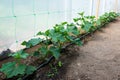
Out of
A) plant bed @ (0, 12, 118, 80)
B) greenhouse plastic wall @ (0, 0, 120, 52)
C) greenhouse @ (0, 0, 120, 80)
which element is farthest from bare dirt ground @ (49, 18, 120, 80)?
greenhouse plastic wall @ (0, 0, 120, 52)

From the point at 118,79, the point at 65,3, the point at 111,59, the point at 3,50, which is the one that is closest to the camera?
the point at 118,79

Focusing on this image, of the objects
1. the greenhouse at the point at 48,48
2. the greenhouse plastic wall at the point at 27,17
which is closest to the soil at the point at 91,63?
the greenhouse at the point at 48,48

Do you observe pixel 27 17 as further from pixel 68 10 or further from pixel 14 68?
pixel 68 10

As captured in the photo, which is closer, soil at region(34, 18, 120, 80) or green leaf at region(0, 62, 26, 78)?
green leaf at region(0, 62, 26, 78)

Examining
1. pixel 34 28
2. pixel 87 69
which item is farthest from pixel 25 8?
pixel 87 69

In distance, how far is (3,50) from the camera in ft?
8.66

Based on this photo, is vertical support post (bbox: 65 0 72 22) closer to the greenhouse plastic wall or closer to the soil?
the greenhouse plastic wall

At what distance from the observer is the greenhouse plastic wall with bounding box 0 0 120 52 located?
2.61 meters

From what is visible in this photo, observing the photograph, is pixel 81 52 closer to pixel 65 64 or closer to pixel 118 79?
pixel 65 64

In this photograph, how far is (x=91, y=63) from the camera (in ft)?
8.68

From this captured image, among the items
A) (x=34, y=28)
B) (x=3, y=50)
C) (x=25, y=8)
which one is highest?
(x=25, y=8)

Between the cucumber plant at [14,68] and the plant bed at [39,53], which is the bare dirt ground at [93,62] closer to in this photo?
the plant bed at [39,53]

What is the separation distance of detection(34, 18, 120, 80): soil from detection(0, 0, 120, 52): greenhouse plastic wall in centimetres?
66

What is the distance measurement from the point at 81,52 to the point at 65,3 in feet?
4.24
